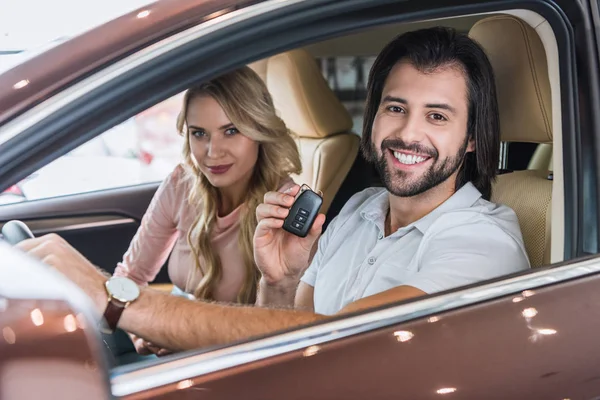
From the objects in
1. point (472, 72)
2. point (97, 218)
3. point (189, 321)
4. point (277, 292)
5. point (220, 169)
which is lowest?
point (277, 292)

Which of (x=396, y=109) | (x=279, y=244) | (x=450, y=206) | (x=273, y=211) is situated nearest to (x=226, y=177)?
(x=279, y=244)

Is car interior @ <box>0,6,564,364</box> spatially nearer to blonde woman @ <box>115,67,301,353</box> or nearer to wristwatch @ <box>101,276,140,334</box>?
blonde woman @ <box>115,67,301,353</box>

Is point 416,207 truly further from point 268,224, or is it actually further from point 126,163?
point 126,163

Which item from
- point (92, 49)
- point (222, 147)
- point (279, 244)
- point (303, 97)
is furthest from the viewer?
point (303, 97)

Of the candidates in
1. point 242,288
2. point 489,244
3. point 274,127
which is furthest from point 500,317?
point 274,127

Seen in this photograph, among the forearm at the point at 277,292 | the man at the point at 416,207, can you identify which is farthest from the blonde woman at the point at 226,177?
the man at the point at 416,207

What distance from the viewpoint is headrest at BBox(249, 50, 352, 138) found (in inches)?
98.1

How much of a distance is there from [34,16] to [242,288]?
1.00 m

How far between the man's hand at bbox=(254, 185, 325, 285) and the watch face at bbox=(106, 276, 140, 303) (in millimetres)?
568

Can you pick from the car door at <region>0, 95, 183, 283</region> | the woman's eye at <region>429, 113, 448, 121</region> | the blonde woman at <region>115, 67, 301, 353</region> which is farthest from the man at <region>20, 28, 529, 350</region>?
the car door at <region>0, 95, 183, 283</region>

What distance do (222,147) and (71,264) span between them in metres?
1.07

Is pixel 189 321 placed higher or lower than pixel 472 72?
lower

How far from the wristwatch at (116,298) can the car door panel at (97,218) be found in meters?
1.60

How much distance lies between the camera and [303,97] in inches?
101
